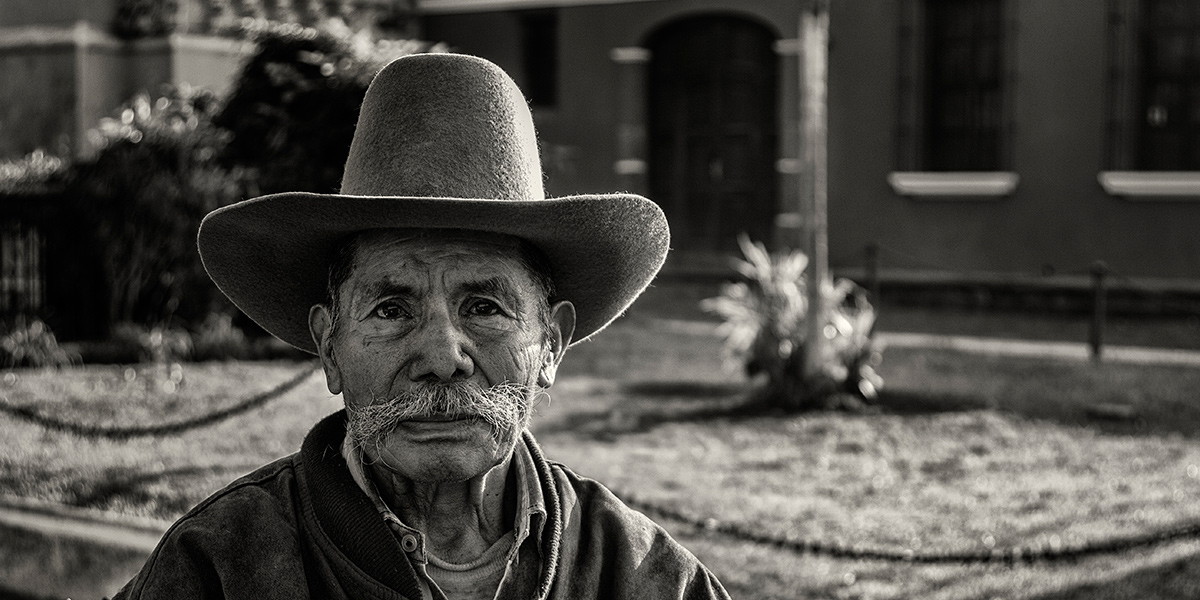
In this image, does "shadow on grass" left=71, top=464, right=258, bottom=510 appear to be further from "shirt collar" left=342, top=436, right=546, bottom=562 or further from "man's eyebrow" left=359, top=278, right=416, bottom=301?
"man's eyebrow" left=359, top=278, right=416, bottom=301

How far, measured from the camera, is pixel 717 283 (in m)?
15.3

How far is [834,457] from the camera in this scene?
7152 mm

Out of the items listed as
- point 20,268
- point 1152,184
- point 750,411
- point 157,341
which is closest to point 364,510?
point 750,411

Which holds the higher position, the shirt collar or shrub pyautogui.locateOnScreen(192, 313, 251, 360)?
the shirt collar

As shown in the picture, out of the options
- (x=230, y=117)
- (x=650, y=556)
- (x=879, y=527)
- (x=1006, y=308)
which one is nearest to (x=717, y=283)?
(x=1006, y=308)

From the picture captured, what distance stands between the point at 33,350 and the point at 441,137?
8.76 meters

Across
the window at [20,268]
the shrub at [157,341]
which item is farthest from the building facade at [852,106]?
the shrub at [157,341]

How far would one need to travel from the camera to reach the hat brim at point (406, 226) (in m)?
1.96

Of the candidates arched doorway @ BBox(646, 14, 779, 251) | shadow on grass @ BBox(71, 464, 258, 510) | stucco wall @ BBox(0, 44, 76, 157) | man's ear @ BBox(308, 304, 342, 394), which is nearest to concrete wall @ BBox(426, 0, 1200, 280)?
arched doorway @ BBox(646, 14, 779, 251)

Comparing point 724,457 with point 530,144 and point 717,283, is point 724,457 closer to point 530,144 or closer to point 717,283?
point 530,144

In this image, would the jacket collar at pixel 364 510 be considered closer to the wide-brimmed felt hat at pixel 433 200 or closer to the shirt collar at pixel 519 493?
the shirt collar at pixel 519 493

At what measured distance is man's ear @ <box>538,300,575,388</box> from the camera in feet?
7.20

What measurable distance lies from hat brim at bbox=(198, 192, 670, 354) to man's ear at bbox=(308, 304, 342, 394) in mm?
72

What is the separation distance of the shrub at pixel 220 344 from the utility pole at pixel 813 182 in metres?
4.31
